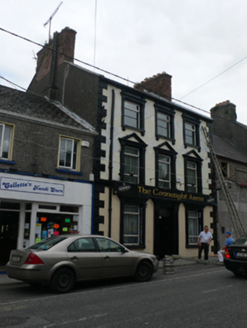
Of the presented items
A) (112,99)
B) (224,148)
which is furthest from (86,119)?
(224,148)

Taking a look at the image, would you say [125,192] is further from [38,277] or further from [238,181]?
[238,181]

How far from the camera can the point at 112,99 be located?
17.2 m

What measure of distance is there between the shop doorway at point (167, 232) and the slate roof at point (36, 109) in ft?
22.4

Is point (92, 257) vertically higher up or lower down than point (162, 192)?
lower down

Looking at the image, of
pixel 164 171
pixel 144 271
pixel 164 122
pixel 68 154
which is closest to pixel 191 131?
pixel 164 122

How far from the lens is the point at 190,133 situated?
2125 cm

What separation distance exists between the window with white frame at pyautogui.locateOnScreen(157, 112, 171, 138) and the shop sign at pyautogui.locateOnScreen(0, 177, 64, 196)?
25.3ft

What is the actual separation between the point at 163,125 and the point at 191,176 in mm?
3831

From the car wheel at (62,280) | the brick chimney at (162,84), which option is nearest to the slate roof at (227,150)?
the brick chimney at (162,84)

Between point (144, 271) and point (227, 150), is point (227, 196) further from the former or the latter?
point (144, 271)

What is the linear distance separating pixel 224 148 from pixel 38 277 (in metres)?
20.4

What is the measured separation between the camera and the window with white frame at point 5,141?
43.1ft

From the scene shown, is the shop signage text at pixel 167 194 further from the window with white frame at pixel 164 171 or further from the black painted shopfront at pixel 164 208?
the window with white frame at pixel 164 171

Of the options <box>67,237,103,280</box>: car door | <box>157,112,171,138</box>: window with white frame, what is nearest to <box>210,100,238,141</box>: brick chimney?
<box>157,112,171,138</box>: window with white frame
